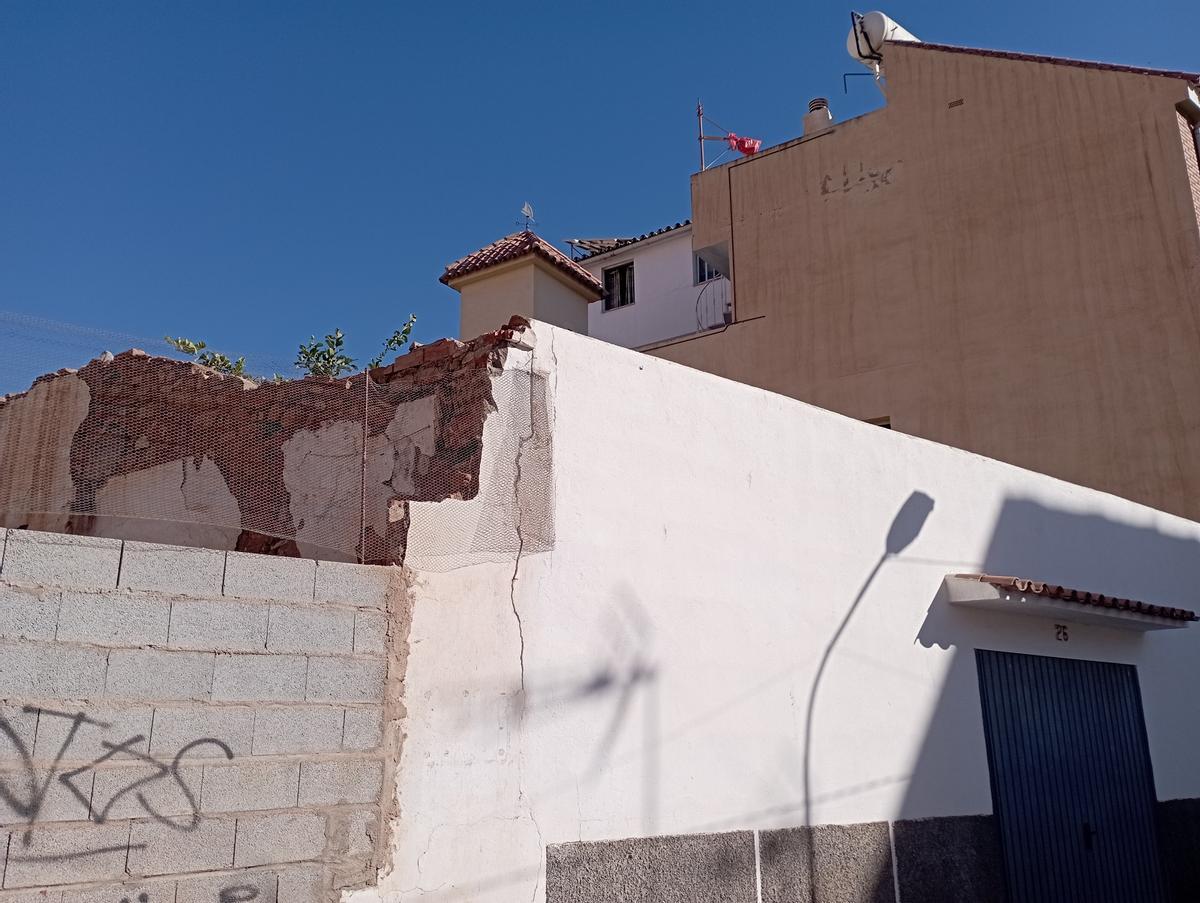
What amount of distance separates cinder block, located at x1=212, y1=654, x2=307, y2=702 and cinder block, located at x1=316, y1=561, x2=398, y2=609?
0.32 m

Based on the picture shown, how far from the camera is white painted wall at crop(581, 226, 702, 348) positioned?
70.1 feet

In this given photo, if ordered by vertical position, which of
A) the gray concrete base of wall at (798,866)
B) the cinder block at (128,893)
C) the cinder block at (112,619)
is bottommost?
the gray concrete base of wall at (798,866)

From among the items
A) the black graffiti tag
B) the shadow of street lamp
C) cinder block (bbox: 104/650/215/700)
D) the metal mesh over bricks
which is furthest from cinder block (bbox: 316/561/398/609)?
the shadow of street lamp

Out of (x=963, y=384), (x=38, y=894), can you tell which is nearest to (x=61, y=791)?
(x=38, y=894)

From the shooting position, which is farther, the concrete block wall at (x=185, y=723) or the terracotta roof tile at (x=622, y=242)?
the terracotta roof tile at (x=622, y=242)

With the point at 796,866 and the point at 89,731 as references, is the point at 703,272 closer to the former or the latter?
the point at 796,866

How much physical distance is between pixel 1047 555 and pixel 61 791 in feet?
28.1

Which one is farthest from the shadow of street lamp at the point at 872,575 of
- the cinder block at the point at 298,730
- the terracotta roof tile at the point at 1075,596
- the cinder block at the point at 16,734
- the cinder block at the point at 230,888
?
the cinder block at the point at 16,734

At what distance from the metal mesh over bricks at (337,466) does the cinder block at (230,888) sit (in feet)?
4.84

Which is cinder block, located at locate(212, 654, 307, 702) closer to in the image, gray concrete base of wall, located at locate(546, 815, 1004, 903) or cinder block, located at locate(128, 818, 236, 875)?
cinder block, located at locate(128, 818, 236, 875)

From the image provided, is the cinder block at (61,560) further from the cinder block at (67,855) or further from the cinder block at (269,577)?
the cinder block at (67,855)

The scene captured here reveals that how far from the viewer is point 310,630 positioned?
4680 mm

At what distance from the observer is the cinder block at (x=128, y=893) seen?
3857 mm

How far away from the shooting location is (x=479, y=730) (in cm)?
510
